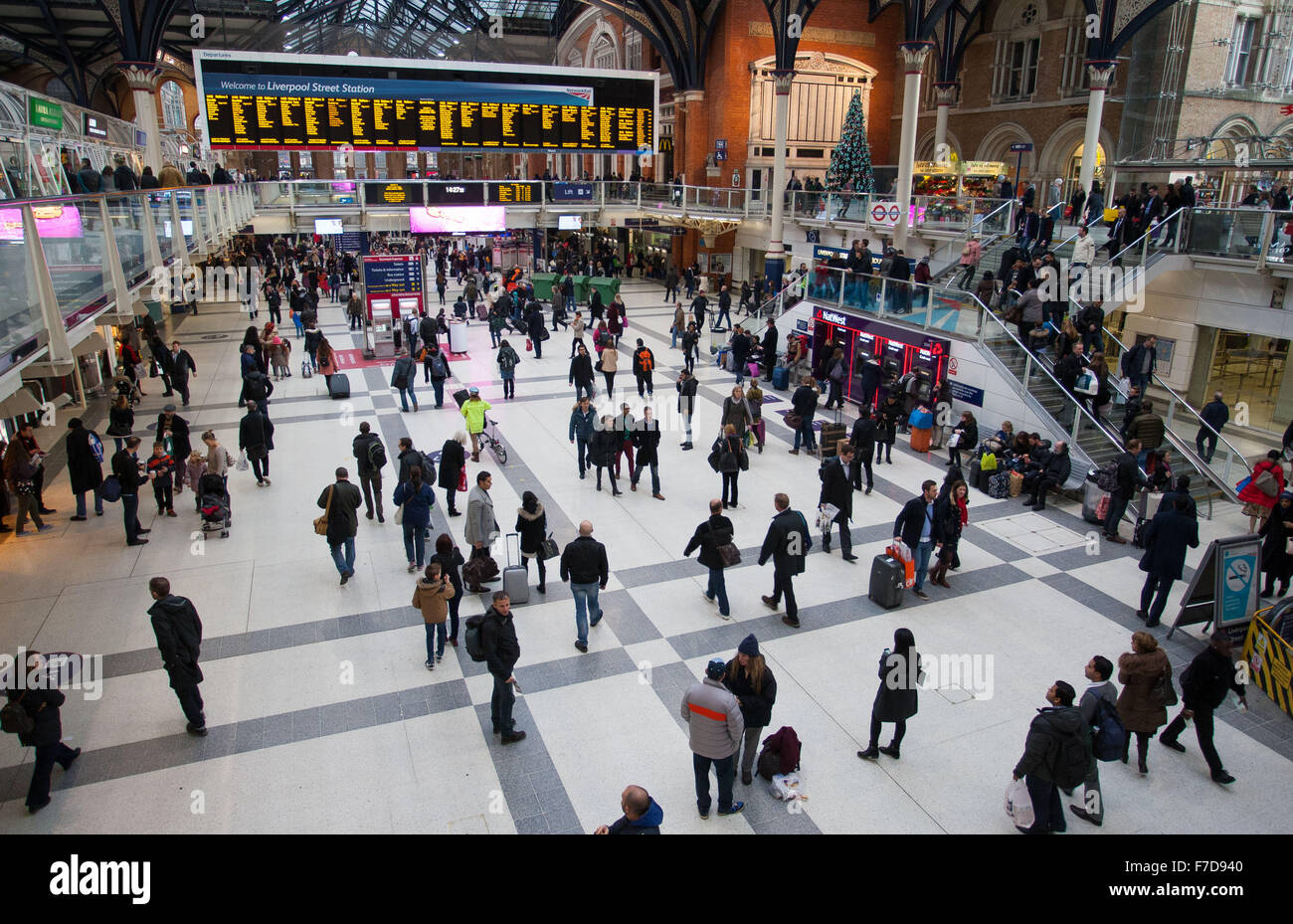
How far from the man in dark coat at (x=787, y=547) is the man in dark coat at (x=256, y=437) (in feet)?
26.1

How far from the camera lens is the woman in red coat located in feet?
35.1

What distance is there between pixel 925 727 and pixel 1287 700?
11.2 feet

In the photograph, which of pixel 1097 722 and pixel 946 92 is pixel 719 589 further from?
pixel 946 92

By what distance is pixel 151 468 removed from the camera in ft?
36.9

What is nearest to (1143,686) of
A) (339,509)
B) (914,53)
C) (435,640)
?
(435,640)

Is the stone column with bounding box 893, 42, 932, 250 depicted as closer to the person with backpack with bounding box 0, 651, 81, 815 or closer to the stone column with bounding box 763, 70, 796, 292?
the stone column with bounding box 763, 70, 796, 292

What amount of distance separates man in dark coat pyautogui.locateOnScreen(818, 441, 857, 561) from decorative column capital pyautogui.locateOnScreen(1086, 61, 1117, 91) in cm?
1671

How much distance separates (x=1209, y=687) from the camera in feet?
21.0

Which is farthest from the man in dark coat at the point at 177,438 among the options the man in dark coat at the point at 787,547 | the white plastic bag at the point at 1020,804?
the white plastic bag at the point at 1020,804

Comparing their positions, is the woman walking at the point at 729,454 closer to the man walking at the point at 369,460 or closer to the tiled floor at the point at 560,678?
the tiled floor at the point at 560,678

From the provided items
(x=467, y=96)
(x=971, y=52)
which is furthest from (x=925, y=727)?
(x=971, y=52)

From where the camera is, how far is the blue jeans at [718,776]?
232 inches

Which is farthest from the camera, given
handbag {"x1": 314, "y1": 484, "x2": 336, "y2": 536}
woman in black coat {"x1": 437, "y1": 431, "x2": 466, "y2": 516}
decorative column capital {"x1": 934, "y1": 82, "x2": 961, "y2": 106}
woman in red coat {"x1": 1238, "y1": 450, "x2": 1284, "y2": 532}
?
decorative column capital {"x1": 934, "y1": 82, "x2": 961, "y2": 106}

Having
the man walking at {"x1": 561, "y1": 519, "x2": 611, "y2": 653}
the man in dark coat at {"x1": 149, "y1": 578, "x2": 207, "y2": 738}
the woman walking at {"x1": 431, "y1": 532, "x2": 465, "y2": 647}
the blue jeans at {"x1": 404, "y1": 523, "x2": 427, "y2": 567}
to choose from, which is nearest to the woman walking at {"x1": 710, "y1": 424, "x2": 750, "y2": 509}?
the man walking at {"x1": 561, "y1": 519, "x2": 611, "y2": 653}
